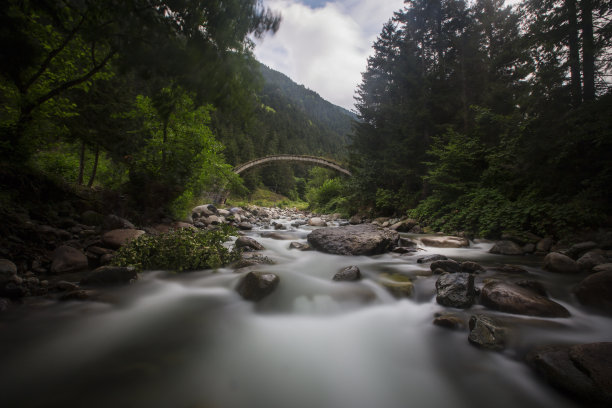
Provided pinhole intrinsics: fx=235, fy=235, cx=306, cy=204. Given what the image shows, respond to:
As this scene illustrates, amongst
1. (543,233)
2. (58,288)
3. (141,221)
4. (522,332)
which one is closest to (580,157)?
(543,233)

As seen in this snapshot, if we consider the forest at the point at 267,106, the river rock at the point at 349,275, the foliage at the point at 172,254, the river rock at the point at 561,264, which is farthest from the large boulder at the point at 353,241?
the forest at the point at 267,106

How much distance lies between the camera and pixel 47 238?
4602 mm

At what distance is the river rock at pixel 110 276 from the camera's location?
380 centimetres

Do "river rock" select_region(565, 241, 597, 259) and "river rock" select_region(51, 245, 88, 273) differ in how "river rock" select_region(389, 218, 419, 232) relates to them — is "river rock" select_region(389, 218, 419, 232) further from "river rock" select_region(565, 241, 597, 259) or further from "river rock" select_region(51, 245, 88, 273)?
"river rock" select_region(51, 245, 88, 273)

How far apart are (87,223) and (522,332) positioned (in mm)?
8457

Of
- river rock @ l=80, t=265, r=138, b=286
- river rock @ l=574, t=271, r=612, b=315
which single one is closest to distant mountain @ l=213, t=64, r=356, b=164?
river rock @ l=80, t=265, r=138, b=286

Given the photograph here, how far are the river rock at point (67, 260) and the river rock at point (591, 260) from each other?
9.33 meters

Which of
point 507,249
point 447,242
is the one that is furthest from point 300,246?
point 507,249

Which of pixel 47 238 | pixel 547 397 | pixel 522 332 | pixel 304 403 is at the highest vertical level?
pixel 47 238

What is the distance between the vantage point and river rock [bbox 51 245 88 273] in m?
4.15

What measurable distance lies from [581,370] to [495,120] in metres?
10.9

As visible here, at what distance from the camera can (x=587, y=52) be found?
21.6 feet

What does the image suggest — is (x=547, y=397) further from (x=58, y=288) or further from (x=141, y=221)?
(x=141, y=221)

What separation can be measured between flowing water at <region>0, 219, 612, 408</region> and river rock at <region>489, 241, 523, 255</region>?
87.7 inches
